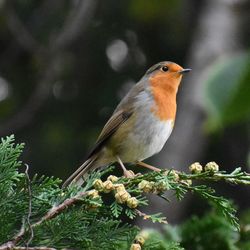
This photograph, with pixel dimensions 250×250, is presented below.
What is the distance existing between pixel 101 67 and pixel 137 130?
3.22 m

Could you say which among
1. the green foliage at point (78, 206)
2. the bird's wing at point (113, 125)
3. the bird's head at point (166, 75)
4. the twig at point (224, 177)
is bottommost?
the bird's head at point (166, 75)

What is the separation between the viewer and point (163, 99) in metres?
5.39

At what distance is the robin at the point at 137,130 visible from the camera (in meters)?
5.03

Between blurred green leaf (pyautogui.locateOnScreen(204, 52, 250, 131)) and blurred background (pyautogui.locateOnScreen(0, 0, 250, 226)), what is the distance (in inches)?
192

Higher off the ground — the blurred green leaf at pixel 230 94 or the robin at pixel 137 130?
the blurred green leaf at pixel 230 94

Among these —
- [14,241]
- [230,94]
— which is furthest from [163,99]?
[230,94]

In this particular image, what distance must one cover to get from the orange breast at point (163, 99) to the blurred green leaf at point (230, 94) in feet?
11.1

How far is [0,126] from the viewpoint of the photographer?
7043mm

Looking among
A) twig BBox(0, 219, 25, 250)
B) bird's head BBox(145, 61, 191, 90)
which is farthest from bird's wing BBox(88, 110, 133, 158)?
twig BBox(0, 219, 25, 250)

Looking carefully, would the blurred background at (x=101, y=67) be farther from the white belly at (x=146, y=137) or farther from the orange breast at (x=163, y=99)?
the white belly at (x=146, y=137)

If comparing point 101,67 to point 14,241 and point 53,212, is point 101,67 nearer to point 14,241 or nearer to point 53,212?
point 53,212

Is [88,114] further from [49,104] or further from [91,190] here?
[91,190]

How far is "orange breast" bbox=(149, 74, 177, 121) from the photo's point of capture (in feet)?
17.0

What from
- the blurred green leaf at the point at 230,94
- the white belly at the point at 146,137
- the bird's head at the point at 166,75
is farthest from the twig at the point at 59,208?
the bird's head at the point at 166,75
